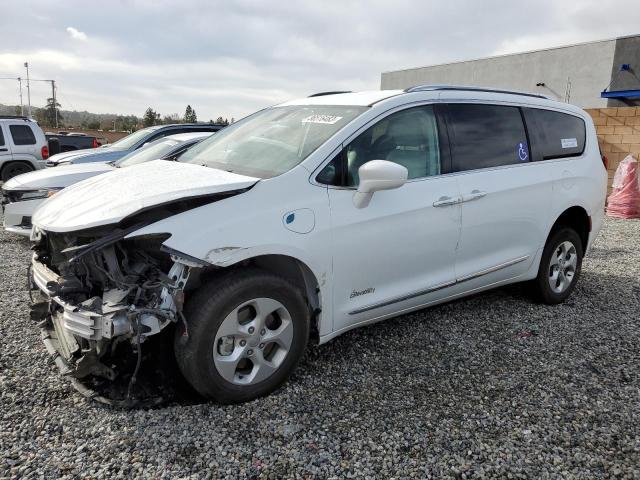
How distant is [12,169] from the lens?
41.0 feet

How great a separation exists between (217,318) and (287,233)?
24.1 inches

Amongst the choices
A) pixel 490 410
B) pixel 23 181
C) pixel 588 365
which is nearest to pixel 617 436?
pixel 490 410

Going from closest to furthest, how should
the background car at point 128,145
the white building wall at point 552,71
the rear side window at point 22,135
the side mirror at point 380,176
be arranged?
1. the side mirror at point 380,176
2. the background car at point 128,145
3. the rear side window at point 22,135
4. the white building wall at point 552,71

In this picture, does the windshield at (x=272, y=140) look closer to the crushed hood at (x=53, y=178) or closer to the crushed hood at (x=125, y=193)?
the crushed hood at (x=125, y=193)

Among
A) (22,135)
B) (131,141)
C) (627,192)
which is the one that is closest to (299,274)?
(131,141)

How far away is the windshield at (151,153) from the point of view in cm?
745

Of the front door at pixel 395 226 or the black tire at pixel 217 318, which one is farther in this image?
the front door at pixel 395 226

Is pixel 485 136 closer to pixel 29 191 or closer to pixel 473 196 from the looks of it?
pixel 473 196

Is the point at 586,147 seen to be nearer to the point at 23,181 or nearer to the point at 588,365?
the point at 588,365

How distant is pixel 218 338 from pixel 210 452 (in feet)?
1.86

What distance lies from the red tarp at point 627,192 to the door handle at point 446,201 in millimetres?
8706

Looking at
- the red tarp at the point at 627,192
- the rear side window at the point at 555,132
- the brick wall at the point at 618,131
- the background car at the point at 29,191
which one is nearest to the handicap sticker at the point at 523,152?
the rear side window at the point at 555,132

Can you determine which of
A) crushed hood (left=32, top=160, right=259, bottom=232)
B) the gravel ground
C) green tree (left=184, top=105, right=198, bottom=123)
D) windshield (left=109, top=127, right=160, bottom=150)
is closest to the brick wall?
the gravel ground

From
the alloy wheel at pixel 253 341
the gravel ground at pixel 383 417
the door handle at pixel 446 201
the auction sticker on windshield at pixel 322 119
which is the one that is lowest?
the gravel ground at pixel 383 417
